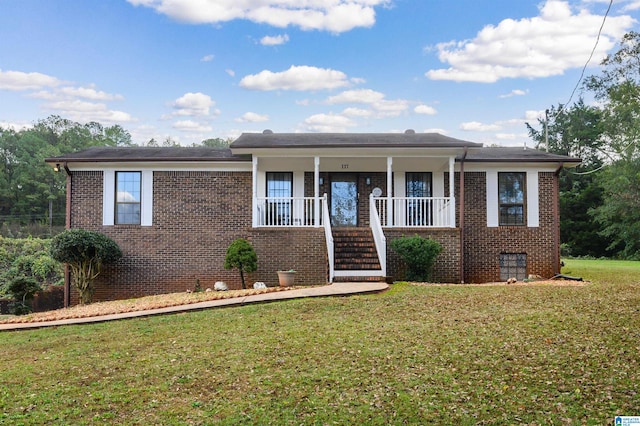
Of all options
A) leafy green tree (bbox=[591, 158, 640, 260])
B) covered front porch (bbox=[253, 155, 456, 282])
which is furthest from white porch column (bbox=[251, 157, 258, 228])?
leafy green tree (bbox=[591, 158, 640, 260])

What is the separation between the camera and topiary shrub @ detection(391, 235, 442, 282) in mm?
12156

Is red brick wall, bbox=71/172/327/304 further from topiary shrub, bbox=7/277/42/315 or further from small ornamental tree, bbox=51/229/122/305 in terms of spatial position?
topiary shrub, bbox=7/277/42/315

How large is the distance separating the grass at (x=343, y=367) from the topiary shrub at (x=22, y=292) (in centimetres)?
656

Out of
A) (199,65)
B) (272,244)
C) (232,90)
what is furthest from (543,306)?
(232,90)

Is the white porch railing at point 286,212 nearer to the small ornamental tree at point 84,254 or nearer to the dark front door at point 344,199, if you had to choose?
the dark front door at point 344,199

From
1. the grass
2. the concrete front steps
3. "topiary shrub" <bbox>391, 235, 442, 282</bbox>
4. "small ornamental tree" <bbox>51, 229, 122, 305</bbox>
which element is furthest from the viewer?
"small ornamental tree" <bbox>51, 229, 122, 305</bbox>

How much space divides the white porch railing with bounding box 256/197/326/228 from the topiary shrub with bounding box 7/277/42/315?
682 cm

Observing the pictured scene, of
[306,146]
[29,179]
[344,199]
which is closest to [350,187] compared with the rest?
[344,199]

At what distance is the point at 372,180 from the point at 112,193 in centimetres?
716

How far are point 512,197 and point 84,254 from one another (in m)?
11.2

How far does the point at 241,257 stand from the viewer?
12.5 m

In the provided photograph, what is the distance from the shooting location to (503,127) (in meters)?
37.7

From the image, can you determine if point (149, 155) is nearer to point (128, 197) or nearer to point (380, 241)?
point (128, 197)

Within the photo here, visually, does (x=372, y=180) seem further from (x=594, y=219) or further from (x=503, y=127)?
(x=503, y=127)
